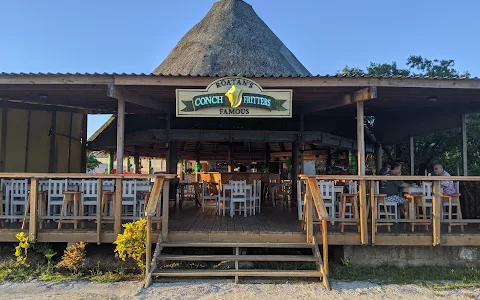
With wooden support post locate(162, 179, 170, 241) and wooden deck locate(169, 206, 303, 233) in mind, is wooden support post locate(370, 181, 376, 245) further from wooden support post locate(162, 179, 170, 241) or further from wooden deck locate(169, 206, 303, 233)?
wooden support post locate(162, 179, 170, 241)

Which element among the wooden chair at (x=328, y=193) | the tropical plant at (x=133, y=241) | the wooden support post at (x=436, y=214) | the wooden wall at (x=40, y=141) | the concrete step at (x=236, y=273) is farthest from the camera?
the wooden wall at (x=40, y=141)

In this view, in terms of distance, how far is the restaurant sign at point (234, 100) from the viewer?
611cm

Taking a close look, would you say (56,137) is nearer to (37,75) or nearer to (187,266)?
(37,75)

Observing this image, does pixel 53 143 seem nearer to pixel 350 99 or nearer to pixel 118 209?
pixel 118 209

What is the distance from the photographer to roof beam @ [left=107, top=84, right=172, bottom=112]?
19.8 feet

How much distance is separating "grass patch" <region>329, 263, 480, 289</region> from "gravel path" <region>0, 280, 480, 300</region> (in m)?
0.21

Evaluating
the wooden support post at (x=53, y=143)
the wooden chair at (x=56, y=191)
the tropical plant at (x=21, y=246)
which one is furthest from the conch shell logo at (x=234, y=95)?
the wooden support post at (x=53, y=143)

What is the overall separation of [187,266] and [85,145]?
602 cm

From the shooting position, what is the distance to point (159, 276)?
497cm

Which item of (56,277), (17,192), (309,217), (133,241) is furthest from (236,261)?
(17,192)

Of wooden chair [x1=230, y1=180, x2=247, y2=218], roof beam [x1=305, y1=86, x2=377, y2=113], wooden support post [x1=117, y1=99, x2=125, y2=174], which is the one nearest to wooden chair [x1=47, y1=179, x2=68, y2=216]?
wooden support post [x1=117, y1=99, x2=125, y2=174]

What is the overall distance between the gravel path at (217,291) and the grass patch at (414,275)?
208mm

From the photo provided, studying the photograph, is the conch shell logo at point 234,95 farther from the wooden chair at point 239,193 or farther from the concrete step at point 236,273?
the concrete step at point 236,273

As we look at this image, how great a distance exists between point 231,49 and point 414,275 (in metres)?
10.2
